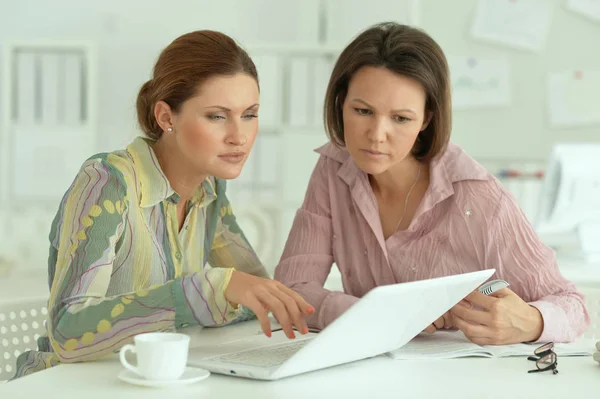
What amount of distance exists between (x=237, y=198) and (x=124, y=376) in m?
2.51

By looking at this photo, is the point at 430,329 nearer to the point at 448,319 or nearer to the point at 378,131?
the point at 448,319

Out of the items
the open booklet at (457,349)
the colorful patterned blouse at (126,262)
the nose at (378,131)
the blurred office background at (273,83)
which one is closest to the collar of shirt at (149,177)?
the colorful patterned blouse at (126,262)

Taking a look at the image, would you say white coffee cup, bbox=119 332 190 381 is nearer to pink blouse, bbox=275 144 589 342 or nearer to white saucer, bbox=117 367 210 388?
white saucer, bbox=117 367 210 388

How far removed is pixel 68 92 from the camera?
11.8 feet

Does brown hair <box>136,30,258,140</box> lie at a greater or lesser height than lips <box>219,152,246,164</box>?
greater

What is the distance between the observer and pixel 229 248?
5.92 ft

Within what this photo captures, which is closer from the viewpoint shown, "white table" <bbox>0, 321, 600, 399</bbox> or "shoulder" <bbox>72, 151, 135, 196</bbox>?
"white table" <bbox>0, 321, 600, 399</bbox>

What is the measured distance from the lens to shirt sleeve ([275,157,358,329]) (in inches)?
67.7

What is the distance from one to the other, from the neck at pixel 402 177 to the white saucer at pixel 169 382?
70 centimetres

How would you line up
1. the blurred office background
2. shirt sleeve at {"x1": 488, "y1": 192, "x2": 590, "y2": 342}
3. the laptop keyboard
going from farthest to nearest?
the blurred office background, shirt sleeve at {"x1": 488, "y1": 192, "x2": 590, "y2": 342}, the laptop keyboard

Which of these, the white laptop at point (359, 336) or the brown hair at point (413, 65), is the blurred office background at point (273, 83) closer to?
the brown hair at point (413, 65)

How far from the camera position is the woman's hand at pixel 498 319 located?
1.44m

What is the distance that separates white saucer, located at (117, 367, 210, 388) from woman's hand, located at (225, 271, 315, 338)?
12cm

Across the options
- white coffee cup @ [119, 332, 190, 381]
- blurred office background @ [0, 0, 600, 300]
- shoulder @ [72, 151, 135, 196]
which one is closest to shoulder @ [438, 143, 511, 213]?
shoulder @ [72, 151, 135, 196]
